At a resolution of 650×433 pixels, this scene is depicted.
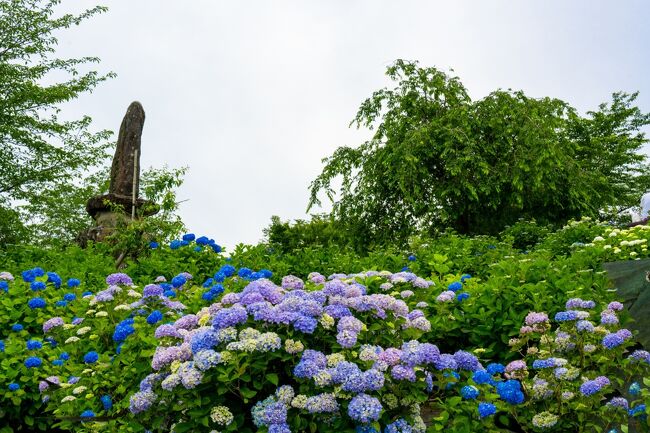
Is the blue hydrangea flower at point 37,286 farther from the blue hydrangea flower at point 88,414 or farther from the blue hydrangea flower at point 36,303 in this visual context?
the blue hydrangea flower at point 88,414

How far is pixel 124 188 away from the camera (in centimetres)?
1117

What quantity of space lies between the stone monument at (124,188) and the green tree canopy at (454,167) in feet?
24.9

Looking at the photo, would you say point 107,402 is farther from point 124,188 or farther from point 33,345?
point 124,188

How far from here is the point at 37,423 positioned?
4656mm

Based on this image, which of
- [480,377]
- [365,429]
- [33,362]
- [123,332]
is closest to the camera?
[365,429]

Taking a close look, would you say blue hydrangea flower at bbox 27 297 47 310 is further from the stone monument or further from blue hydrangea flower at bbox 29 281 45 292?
the stone monument

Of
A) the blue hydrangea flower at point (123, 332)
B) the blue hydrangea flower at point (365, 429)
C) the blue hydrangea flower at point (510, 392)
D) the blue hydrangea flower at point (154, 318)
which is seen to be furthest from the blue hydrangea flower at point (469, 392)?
the blue hydrangea flower at point (123, 332)

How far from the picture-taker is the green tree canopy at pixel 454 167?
680 inches

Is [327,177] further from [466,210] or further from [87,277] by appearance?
[87,277]

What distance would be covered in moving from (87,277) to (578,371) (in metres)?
5.23

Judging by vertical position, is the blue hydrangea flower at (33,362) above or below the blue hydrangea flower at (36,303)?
below

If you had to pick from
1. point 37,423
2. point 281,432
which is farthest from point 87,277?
point 281,432

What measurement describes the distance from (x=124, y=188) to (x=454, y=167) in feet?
29.3

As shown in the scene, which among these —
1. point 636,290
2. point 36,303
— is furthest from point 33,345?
point 636,290
